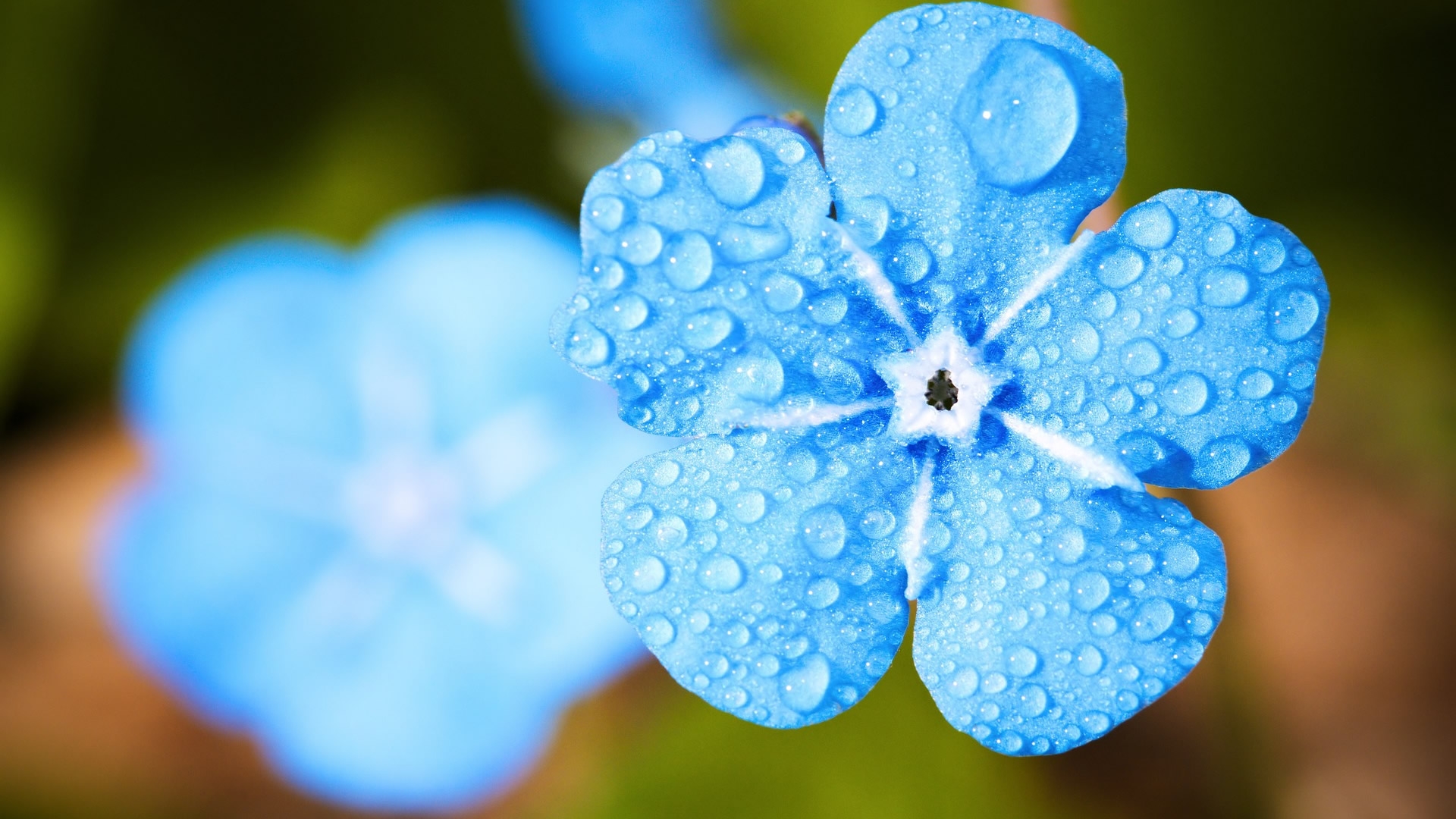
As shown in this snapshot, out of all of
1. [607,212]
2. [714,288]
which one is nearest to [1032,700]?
[714,288]

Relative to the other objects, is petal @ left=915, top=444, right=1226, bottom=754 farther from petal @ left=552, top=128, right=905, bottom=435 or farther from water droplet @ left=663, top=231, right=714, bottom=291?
water droplet @ left=663, top=231, right=714, bottom=291

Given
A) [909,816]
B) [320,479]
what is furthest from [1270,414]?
[320,479]

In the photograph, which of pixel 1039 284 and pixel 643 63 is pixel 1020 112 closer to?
pixel 1039 284

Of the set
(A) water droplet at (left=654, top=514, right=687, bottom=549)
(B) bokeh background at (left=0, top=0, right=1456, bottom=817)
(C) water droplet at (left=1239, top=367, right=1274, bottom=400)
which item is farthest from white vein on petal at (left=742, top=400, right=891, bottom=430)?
(B) bokeh background at (left=0, top=0, right=1456, bottom=817)

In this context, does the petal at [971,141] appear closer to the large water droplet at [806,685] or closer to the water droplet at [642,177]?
the water droplet at [642,177]

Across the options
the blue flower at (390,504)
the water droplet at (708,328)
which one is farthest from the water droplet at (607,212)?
the blue flower at (390,504)
